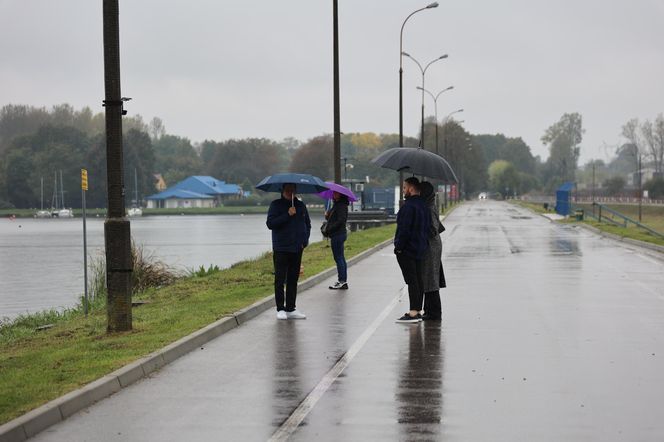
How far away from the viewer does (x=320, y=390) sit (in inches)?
359

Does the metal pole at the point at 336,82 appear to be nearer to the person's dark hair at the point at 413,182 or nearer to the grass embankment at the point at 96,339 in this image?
the grass embankment at the point at 96,339

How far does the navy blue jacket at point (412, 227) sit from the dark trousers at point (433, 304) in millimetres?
816

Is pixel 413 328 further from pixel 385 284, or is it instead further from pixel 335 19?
pixel 335 19

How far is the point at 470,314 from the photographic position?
14875 mm

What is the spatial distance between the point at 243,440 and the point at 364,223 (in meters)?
55.4

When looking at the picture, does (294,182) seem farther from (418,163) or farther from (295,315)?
(295,315)

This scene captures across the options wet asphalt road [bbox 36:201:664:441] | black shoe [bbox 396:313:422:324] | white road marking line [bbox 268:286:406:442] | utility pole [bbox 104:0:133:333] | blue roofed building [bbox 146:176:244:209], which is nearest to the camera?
white road marking line [bbox 268:286:406:442]

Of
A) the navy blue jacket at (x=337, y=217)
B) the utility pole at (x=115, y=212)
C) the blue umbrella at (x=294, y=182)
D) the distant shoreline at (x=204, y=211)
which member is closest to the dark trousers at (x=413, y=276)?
the blue umbrella at (x=294, y=182)

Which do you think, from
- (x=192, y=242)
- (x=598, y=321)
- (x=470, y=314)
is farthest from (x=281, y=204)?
(x=192, y=242)

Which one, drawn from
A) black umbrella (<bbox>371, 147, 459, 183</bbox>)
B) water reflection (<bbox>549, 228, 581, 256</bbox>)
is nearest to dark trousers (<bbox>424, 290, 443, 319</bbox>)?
black umbrella (<bbox>371, 147, 459, 183</bbox>)

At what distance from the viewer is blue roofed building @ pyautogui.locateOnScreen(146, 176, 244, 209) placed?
7387 inches

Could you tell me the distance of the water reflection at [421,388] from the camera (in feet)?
25.0

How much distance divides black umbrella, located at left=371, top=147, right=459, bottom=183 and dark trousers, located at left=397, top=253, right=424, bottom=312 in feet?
3.94

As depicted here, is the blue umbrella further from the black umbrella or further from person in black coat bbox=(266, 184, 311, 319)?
the black umbrella
